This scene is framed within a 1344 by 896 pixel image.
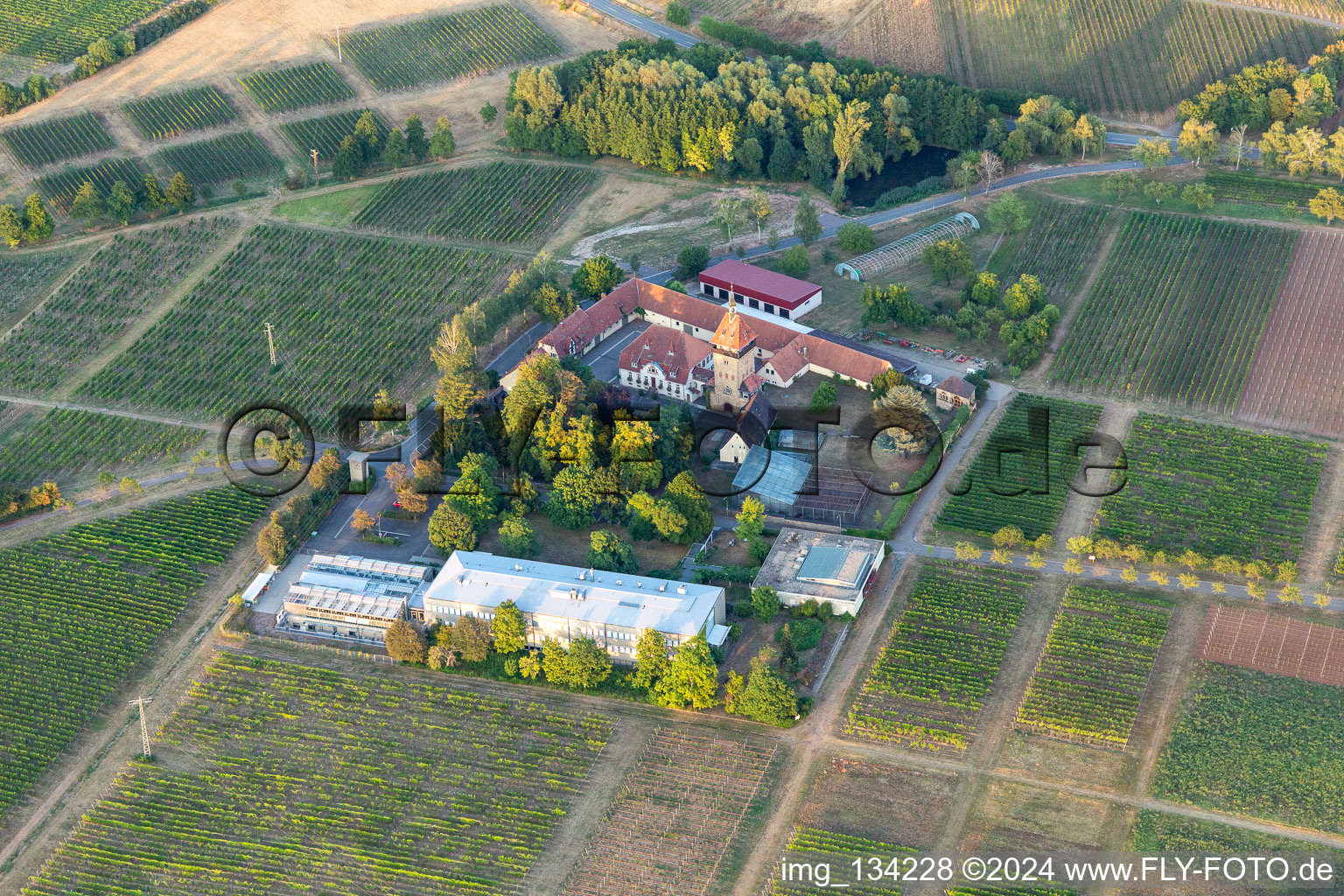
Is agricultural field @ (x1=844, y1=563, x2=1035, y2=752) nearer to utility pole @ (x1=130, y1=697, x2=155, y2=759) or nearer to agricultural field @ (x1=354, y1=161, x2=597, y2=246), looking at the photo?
utility pole @ (x1=130, y1=697, x2=155, y2=759)

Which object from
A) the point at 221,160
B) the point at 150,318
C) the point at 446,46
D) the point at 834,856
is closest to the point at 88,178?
the point at 221,160

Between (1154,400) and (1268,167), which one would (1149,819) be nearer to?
(1154,400)

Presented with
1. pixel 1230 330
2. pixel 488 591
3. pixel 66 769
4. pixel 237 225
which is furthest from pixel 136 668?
pixel 1230 330

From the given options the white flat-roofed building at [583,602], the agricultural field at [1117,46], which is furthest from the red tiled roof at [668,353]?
the agricultural field at [1117,46]

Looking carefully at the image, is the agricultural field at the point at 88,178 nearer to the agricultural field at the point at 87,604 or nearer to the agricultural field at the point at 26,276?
the agricultural field at the point at 26,276

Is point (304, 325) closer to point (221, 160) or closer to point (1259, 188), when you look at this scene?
point (221, 160)

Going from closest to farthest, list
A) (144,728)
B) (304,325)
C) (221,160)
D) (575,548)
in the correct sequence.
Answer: (144,728) → (575,548) → (304,325) → (221,160)

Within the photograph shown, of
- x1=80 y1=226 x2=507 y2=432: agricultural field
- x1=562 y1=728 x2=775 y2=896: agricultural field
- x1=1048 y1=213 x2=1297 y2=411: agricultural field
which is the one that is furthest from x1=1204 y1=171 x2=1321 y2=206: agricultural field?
x1=562 y1=728 x2=775 y2=896: agricultural field
